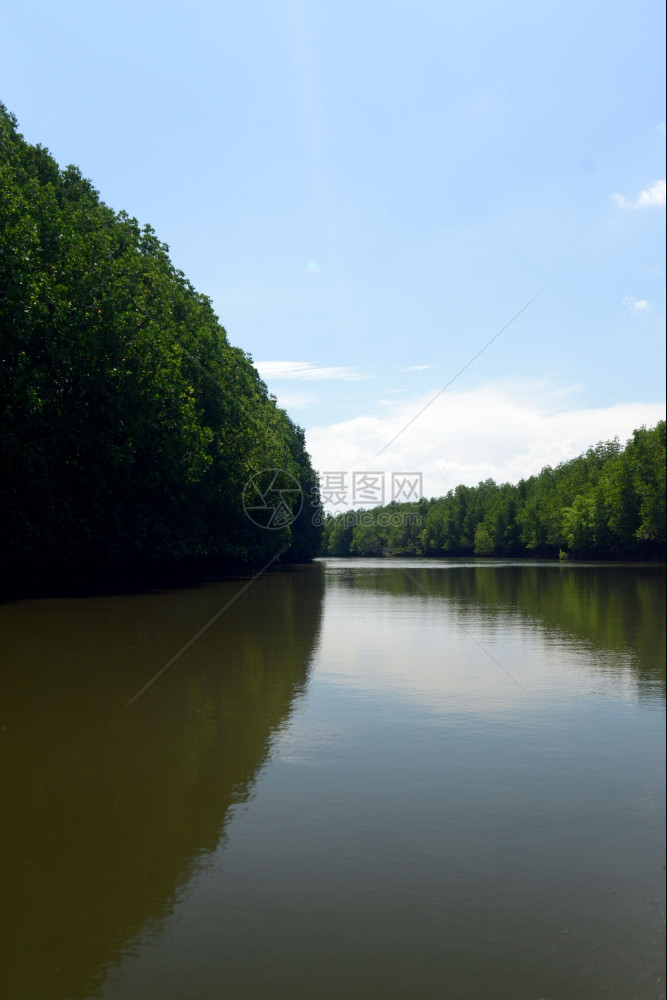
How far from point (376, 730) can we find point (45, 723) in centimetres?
358

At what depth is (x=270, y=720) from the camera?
8820mm

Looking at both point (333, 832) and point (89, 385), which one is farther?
point (89, 385)

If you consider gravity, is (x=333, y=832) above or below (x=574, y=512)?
below

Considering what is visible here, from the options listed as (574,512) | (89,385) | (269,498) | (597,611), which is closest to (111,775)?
(597,611)

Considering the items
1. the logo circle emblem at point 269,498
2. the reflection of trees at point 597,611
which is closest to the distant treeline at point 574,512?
the logo circle emblem at point 269,498

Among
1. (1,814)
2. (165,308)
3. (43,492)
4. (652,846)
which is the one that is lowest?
(1,814)

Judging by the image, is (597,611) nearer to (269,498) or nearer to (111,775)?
(111,775)

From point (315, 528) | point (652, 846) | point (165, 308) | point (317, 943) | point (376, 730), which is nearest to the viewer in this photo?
point (652, 846)

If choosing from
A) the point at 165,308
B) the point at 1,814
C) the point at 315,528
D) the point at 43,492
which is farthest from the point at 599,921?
the point at 315,528

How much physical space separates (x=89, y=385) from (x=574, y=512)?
275 ft

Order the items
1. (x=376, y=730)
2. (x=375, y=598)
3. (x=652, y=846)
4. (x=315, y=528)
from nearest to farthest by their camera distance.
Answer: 1. (x=652, y=846)
2. (x=376, y=730)
3. (x=375, y=598)
4. (x=315, y=528)

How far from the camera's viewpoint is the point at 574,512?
10162 centimetres

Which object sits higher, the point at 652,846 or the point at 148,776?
the point at 652,846

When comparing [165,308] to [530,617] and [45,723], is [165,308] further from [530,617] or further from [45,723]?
[45,723]
